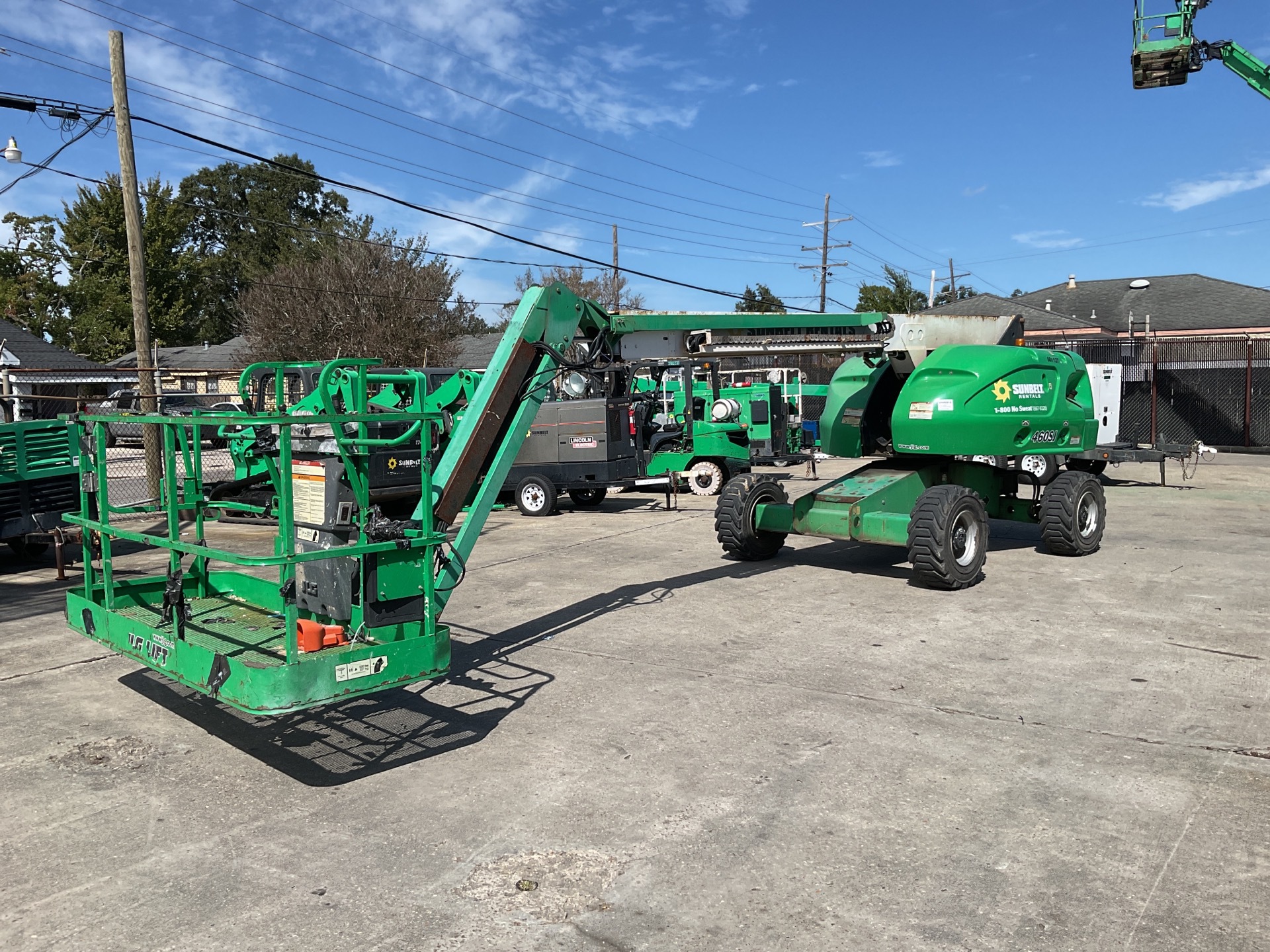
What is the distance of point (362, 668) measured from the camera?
4965 millimetres

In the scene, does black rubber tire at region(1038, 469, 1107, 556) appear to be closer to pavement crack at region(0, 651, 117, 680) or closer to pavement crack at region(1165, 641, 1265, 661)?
pavement crack at region(1165, 641, 1265, 661)

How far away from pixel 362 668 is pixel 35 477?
7.69 meters

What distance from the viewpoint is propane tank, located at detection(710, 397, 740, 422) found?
17.7m

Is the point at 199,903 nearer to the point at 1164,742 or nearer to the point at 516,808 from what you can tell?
the point at 516,808

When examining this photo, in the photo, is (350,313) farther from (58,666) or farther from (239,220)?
(239,220)

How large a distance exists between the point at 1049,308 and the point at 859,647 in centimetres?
4558

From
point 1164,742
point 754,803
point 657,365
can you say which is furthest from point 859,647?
point 657,365

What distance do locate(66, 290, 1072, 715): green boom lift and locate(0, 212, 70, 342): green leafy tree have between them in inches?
1982

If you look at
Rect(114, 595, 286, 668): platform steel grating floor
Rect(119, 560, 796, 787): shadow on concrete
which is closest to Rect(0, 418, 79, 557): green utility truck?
Rect(119, 560, 796, 787): shadow on concrete

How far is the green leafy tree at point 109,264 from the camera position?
47.2 meters

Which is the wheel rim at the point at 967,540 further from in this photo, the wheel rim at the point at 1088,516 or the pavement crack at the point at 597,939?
the pavement crack at the point at 597,939

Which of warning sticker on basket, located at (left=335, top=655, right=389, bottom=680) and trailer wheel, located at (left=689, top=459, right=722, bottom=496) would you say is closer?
warning sticker on basket, located at (left=335, top=655, right=389, bottom=680)

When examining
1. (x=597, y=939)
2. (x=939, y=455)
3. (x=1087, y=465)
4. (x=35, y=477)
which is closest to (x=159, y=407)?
(x=35, y=477)

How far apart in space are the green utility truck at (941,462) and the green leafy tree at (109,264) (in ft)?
147
